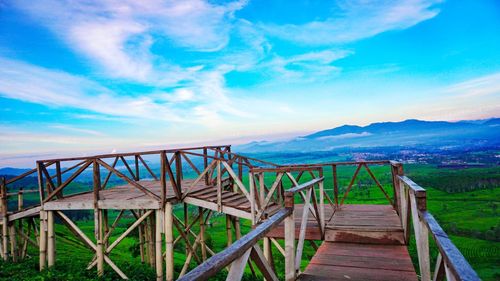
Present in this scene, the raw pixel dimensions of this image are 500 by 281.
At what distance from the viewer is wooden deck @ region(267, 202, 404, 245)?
18.0 ft

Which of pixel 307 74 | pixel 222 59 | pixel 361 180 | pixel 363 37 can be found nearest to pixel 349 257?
pixel 222 59

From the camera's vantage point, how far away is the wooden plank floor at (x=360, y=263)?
13.0 feet

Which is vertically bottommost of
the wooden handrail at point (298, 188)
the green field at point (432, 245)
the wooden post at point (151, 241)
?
the green field at point (432, 245)

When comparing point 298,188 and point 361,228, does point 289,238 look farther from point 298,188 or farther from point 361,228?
point 361,228

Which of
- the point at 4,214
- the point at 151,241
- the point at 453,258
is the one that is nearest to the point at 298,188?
the point at 453,258

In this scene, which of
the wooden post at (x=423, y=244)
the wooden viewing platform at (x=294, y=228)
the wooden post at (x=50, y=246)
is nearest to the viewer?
the wooden viewing platform at (x=294, y=228)

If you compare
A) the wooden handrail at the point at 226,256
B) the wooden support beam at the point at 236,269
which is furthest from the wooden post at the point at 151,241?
the wooden support beam at the point at 236,269

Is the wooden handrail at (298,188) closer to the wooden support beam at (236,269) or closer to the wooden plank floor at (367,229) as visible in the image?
the wooden plank floor at (367,229)

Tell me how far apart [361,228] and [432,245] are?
37594mm

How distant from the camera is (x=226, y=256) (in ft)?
6.19

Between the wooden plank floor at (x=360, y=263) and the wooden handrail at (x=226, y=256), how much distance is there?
1.81 m

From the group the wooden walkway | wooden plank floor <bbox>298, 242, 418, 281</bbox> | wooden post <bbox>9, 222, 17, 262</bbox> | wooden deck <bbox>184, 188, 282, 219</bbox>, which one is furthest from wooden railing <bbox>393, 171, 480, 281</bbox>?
wooden post <bbox>9, 222, 17, 262</bbox>

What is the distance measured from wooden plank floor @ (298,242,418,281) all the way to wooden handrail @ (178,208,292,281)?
71.4 inches

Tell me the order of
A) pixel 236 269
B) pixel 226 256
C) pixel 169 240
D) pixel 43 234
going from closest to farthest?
pixel 226 256, pixel 236 269, pixel 169 240, pixel 43 234
